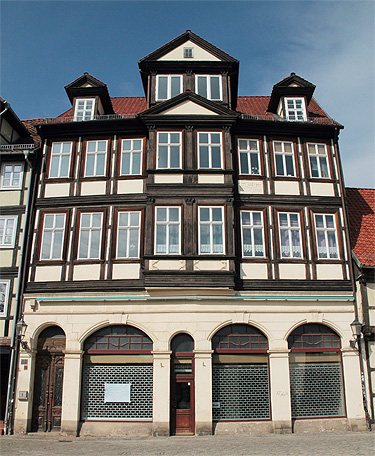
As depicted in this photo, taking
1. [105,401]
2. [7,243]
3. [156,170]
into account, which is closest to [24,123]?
[7,243]

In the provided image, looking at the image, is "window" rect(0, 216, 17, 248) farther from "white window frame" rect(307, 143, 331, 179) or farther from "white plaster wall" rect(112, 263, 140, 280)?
"white window frame" rect(307, 143, 331, 179)

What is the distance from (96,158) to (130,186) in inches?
79.6

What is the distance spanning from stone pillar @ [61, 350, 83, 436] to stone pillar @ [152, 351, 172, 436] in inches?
106

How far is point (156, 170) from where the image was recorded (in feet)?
58.3

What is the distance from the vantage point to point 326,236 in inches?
708

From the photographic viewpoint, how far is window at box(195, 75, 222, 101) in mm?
19375

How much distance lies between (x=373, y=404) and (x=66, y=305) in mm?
11672

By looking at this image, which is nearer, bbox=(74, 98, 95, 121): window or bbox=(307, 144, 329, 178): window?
bbox=(307, 144, 329, 178): window

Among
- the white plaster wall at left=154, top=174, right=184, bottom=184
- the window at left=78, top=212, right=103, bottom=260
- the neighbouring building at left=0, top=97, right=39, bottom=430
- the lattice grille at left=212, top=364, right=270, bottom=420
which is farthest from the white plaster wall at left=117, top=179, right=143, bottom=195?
the lattice grille at left=212, top=364, right=270, bottom=420

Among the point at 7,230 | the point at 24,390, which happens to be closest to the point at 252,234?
the point at 7,230

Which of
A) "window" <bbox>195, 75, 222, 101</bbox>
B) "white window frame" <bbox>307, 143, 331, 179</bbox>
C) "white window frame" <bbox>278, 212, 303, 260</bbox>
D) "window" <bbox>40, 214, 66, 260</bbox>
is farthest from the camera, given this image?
"window" <bbox>195, 75, 222, 101</bbox>

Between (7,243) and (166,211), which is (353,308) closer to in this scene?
(166,211)

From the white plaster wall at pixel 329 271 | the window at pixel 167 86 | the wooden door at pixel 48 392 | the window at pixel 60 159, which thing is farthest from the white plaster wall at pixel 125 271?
the window at pixel 167 86

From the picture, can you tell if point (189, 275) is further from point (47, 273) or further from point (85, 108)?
point (85, 108)
